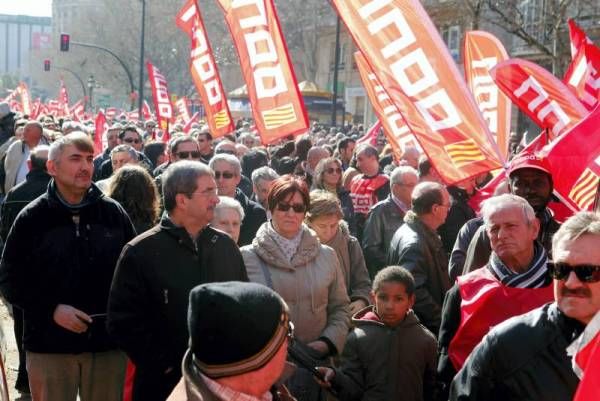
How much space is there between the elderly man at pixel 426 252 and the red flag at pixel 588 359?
8.64ft

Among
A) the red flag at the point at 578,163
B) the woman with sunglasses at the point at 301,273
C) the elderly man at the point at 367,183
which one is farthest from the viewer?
the elderly man at the point at 367,183

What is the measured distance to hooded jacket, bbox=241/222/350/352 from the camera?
15.9ft

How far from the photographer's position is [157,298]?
4.21 metres

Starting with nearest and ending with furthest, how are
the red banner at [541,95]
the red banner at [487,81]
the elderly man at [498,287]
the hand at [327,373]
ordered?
the elderly man at [498,287]
the hand at [327,373]
the red banner at [541,95]
the red banner at [487,81]

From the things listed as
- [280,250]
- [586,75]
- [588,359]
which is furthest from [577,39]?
[588,359]

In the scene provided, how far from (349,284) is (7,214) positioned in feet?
8.67

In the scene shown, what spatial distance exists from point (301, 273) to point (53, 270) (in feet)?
3.98

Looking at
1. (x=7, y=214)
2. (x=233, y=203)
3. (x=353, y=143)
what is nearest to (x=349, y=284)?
(x=233, y=203)

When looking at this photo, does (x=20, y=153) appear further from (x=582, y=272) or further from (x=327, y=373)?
(x=582, y=272)

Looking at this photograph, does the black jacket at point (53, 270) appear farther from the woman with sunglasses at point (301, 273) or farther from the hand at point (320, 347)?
the hand at point (320, 347)

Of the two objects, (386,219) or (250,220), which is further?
(386,219)

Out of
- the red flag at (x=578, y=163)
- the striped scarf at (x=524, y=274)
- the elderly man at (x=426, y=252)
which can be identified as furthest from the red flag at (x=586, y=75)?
the striped scarf at (x=524, y=274)

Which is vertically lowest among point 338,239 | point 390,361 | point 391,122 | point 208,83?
point 390,361

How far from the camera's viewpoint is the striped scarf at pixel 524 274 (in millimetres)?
4113
